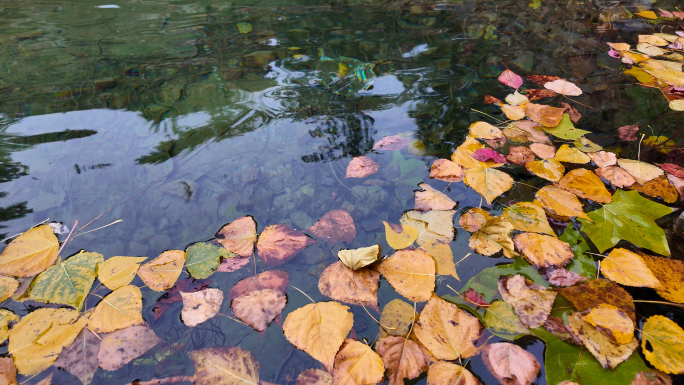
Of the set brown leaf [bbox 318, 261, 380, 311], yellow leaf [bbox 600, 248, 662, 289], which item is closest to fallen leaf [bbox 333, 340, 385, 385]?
brown leaf [bbox 318, 261, 380, 311]

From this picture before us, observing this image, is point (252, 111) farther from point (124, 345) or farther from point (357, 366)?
point (357, 366)

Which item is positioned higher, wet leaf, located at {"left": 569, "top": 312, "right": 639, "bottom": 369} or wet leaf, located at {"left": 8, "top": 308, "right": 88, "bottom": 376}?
wet leaf, located at {"left": 569, "top": 312, "right": 639, "bottom": 369}

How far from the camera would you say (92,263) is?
3.98ft

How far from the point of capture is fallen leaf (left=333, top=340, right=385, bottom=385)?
0.90 m

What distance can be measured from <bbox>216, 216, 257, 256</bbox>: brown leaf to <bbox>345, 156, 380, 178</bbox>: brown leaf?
52 cm

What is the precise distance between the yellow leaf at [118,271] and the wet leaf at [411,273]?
0.90m

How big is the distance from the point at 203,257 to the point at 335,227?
0.52 m

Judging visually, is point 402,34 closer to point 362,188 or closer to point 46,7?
point 362,188

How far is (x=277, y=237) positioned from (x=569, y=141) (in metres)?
1.57

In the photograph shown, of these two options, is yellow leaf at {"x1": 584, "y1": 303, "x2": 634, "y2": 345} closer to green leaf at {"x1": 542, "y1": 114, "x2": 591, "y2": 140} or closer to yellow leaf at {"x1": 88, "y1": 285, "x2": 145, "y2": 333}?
green leaf at {"x1": 542, "y1": 114, "x2": 591, "y2": 140}

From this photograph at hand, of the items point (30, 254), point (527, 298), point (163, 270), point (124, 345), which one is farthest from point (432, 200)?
point (30, 254)

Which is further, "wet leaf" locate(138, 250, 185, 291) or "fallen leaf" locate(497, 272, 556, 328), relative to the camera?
"wet leaf" locate(138, 250, 185, 291)

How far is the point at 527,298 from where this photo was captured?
106cm

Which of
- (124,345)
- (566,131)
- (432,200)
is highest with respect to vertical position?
(566,131)
